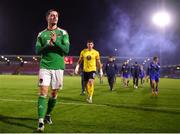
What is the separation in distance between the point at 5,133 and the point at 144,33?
98.6m

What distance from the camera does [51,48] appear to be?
8.31 metres

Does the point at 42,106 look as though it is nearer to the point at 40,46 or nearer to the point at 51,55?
the point at 51,55

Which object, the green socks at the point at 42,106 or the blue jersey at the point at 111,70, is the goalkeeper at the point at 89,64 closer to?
the green socks at the point at 42,106

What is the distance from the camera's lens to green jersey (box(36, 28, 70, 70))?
8.24 metres

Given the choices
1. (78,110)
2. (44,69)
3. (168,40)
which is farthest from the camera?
(168,40)

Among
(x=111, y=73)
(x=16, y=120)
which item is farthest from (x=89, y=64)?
(x=111, y=73)

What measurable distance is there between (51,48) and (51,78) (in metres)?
0.69

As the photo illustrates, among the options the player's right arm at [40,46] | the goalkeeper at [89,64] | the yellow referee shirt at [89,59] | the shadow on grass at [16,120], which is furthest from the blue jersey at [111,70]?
the player's right arm at [40,46]

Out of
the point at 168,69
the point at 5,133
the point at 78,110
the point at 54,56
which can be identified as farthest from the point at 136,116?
the point at 168,69

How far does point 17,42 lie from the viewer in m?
89.4

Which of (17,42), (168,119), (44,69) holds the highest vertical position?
(17,42)

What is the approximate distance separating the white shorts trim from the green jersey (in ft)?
0.34

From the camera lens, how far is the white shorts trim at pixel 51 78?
8.20 metres

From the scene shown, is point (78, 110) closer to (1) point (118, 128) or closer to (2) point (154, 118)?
(2) point (154, 118)
